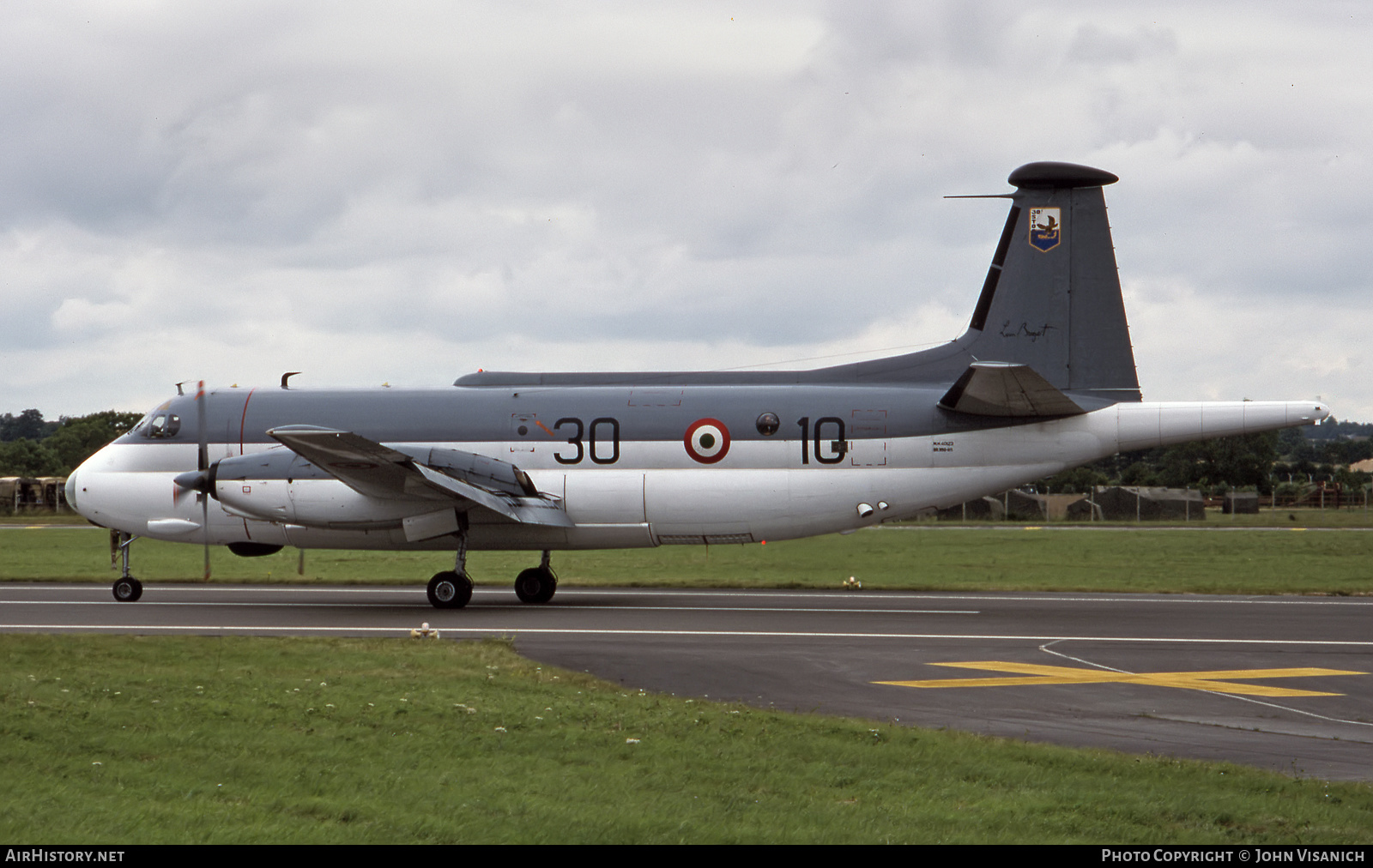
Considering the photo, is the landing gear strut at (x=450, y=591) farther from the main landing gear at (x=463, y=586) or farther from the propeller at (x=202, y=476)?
the propeller at (x=202, y=476)

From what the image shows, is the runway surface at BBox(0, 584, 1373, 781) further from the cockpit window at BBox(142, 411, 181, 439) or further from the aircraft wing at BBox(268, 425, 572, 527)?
the cockpit window at BBox(142, 411, 181, 439)

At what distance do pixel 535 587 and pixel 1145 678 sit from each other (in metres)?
13.2

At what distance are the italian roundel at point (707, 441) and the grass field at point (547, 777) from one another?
38.8 feet

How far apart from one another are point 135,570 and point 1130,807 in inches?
1328

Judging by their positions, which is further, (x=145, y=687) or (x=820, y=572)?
(x=820, y=572)

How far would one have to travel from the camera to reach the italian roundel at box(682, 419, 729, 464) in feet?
80.9

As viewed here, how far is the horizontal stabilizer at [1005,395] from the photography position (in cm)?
2217

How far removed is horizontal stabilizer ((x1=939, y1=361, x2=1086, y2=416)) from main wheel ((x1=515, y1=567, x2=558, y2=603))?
8.29 m

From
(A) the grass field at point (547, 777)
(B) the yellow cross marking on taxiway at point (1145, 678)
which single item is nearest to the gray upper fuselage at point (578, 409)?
(B) the yellow cross marking on taxiway at point (1145, 678)

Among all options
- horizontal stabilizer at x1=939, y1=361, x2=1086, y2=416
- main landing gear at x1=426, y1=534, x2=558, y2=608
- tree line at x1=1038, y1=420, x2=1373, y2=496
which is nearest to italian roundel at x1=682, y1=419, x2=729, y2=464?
main landing gear at x1=426, y1=534, x2=558, y2=608

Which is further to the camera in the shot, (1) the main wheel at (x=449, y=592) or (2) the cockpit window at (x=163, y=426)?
(2) the cockpit window at (x=163, y=426)

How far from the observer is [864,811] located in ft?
27.2
